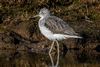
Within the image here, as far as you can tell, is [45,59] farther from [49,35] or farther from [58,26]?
[58,26]

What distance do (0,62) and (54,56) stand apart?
86.2 inches

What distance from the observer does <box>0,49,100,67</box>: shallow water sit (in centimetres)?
1484

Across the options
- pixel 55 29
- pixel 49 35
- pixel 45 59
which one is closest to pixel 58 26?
pixel 55 29

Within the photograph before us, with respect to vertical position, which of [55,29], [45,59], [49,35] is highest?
[55,29]

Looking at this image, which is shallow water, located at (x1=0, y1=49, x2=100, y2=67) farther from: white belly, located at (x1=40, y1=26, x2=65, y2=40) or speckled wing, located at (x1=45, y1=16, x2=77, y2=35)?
speckled wing, located at (x1=45, y1=16, x2=77, y2=35)

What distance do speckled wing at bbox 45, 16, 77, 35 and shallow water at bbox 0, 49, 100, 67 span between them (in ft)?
2.61

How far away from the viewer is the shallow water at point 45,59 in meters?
14.8

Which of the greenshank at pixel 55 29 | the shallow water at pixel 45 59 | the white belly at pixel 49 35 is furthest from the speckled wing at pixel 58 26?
the shallow water at pixel 45 59

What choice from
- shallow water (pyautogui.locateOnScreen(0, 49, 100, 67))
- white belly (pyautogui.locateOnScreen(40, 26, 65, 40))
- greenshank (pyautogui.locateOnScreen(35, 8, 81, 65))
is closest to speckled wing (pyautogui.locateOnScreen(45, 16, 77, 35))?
greenshank (pyautogui.locateOnScreen(35, 8, 81, 65))

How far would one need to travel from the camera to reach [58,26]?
16547 millimetres

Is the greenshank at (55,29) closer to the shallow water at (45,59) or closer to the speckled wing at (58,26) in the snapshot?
the speckled wing at (58,26)

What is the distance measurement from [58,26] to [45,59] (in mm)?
1296

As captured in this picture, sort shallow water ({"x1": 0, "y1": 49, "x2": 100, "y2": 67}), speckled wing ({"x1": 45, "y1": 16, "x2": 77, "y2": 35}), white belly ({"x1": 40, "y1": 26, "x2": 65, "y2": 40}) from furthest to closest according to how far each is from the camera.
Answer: white belly ({"x1": 40, "y1": 26, "x2": 65, "y2": 40})
speckled wing ({"x1": 45, "y1": 16, "x2": 77, "y2": 35})
shallow water ({"x1": 0, "y1": 49, "x2": 100, "y2": 67})

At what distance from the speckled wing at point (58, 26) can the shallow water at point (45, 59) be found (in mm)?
797
